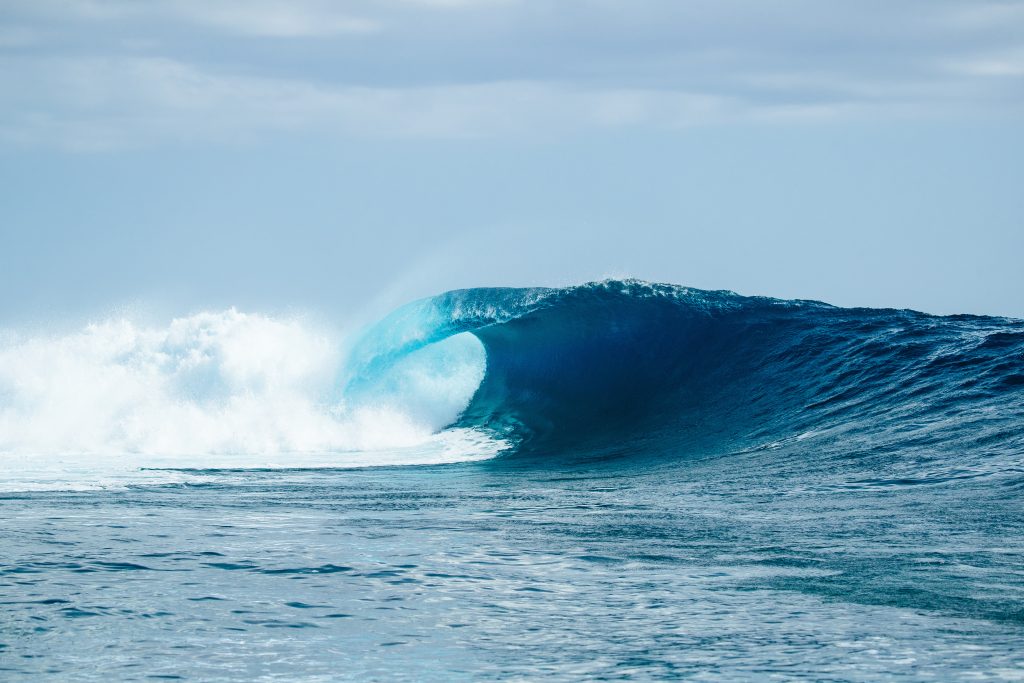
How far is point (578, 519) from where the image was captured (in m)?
7.92

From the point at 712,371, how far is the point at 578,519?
9168mm

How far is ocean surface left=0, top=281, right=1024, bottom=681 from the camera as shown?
178 inches

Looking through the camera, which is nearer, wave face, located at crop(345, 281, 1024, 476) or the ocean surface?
the ocean surface

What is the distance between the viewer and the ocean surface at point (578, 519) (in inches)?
178

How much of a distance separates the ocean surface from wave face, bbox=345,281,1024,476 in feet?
0.22

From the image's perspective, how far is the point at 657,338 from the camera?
1833 cm

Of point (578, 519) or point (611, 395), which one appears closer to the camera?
point (578, 519)

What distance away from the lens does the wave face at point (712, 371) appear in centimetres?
1186

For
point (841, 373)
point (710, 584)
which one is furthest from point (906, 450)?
point (710, 584)

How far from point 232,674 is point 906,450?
25.3 ft

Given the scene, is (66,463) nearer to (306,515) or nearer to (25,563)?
(306,515)

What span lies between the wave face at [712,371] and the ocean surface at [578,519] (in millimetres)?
68

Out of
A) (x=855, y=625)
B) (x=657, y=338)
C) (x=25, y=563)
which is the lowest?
(x=855, y=625)

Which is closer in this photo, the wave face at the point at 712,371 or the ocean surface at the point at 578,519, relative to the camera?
the ocean surface at the point at 578,519
